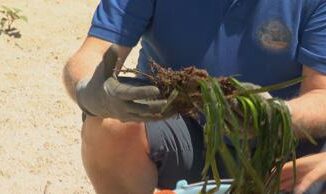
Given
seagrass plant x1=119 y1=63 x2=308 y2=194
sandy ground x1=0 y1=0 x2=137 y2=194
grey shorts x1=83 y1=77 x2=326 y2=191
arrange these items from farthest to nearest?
sandy ground x1=0 y1=0 x2=137 y2=194
grey shorts x1=83 y1=77 x2=326 y2=191
seagrass plant x1=119 y1=63 x2=308 y2=194

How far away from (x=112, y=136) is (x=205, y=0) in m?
0.49

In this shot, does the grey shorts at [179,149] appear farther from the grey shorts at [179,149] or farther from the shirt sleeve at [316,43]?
the shirt sleeve at [316,43]

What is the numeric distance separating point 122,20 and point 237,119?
2.63 feet

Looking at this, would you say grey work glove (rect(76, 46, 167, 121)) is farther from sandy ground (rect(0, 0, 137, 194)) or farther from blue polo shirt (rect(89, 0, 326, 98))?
sandy ground (rect(0, 0, 137, 194))

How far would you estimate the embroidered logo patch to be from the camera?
244 centimetres

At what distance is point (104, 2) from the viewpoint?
8.41ft

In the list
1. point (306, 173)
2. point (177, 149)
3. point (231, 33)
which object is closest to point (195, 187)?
point (177, 149)

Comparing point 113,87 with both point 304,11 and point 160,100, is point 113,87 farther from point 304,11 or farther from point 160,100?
point 304,11

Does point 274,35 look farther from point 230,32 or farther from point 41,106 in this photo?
point 41,106

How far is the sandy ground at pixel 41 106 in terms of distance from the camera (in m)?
3.25

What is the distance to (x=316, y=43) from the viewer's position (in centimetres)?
242

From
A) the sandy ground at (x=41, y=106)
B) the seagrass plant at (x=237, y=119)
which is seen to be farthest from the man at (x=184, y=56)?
the sandy ground at (x=41, y=106)

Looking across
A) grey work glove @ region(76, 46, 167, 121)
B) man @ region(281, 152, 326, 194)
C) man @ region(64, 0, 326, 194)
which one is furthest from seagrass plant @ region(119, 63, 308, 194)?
man @ region(64, 0, 326, 194)

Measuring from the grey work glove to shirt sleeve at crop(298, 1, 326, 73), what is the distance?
674 mm
